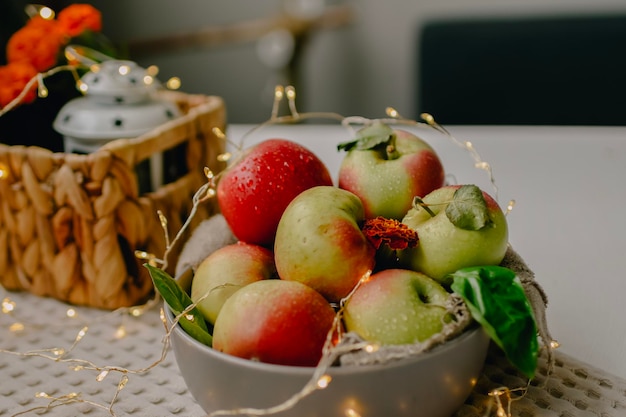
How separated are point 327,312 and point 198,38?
179cm

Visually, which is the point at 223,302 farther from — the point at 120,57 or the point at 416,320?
the point at 120,57

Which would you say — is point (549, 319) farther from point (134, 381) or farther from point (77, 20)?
point (77, 20)

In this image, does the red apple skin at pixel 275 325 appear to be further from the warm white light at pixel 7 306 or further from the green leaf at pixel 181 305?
the warm white light at pixel 7 306

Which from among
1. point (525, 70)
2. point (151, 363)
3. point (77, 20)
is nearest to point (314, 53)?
point (525, 70)

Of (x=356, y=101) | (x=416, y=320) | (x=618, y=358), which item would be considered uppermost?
(x=416, y=320)

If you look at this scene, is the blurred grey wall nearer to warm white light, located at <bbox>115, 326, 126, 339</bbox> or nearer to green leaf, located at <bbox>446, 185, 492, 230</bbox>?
warm white light, located at <bbox>115, 326, 126, 339</bbox>

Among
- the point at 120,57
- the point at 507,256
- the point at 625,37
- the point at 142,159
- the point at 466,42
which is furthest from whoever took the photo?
the point at 466,42

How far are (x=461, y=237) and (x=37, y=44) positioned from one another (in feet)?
1.94

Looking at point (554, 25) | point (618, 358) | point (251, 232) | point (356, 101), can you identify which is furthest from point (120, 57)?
point (356, 101)

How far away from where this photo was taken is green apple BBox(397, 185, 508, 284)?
54 centimetres

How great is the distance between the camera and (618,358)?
2.06 feet

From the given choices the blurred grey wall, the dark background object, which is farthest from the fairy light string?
the blurred grey wall

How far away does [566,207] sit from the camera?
917 mm

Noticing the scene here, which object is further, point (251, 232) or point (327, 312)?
point (251, 232)
